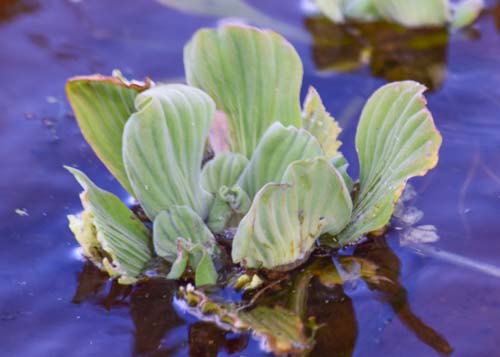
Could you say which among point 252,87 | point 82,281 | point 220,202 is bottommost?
point 82,281

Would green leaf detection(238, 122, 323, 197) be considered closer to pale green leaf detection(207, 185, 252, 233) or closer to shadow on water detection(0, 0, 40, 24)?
pale green leaf detection(207, 185, 252, 233)

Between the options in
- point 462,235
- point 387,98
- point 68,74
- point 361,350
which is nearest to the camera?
point 361,350

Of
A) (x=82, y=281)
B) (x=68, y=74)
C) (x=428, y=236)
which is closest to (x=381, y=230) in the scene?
(x=428, y=236)

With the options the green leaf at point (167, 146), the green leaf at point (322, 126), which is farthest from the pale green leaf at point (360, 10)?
the green leaf at point (167, 146)

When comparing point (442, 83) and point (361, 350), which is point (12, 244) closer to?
point (361, 350)

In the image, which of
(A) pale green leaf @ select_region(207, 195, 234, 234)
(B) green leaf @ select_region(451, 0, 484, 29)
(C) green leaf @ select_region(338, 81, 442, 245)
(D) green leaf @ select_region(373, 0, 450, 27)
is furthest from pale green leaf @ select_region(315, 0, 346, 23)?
(A) pale green leaf @ select_region(207, 195, 234, 234)

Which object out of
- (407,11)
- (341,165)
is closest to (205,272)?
(341,165)

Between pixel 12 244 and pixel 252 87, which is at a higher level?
pixel 252 87
